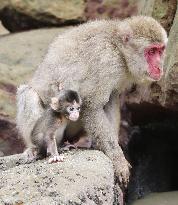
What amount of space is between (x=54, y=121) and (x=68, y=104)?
0.98ft

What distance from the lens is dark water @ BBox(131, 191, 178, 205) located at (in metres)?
9.35

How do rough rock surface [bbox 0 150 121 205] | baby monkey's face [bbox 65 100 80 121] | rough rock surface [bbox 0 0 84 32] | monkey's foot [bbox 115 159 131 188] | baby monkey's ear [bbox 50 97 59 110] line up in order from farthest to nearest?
rough rock surface [bbox 0 0 84 32] → monkey's foot [bbox 115 159 131 188] → baby monkey's ear [bbox 50 97 59 110] → baby monkey's face [bbox 65 100 80 121] → rough rock surface [bbox 0 150 121 205]

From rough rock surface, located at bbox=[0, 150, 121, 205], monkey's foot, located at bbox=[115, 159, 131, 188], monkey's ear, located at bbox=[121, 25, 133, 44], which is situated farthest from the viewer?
monkey's ear, located at bbox=[121, 25, 133, 44]

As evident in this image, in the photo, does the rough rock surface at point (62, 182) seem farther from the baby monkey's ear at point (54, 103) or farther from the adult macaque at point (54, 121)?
the baby monkey's ear at point (54, 103)

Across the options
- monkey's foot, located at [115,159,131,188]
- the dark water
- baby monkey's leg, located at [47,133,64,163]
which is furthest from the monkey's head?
the dark water

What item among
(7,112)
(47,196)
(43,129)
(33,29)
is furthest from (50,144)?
(33,29)

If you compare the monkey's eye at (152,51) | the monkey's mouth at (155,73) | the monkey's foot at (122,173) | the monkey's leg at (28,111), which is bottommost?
the monkey's foot at (122,173)

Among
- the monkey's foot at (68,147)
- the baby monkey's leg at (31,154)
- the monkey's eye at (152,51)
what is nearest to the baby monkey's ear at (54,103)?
the baby monkey's leg at (31,154)

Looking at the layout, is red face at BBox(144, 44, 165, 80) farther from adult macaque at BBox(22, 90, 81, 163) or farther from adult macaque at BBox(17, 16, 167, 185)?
adult macaque at BBox(22, 90, 81, 163)

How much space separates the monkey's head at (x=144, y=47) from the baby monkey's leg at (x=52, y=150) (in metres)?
1.33

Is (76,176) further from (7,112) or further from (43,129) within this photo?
(7,112)

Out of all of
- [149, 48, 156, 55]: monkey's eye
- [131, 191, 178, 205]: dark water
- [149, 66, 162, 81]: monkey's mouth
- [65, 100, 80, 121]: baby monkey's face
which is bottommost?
[131, 191, 178, 205]: dark water

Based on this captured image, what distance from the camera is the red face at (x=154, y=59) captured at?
8.59 metres

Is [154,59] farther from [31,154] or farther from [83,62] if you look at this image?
[31,154]
